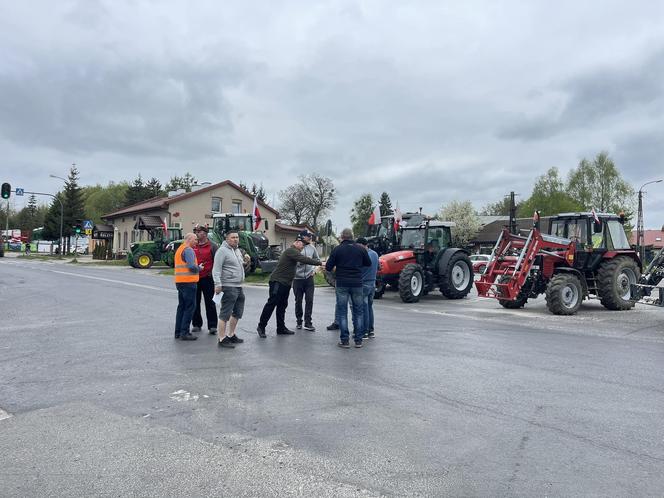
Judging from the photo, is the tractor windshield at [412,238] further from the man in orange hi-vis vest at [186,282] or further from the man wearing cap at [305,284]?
the man in orange hi-vis vest at [186,282]

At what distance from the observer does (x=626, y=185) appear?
201ft

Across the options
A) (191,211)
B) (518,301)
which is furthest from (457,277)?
(191,211)

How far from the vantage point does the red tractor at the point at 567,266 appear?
1366 centimetres

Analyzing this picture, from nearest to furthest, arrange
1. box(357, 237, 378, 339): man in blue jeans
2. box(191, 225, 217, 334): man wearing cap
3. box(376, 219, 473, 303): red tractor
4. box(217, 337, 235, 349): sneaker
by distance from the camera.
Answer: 1. box(217, 337, 235, 349): sneaker
2. box(191, 225, 217, 334): man wearing cap
3. box(357, 237, 378, 339): man in blue jeans
4. box(376, 219, 473, 303): red tractor

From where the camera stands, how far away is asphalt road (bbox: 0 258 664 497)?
12.3ft

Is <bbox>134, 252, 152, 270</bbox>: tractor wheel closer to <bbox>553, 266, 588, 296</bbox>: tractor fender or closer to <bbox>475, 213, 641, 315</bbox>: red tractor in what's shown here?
<bbox>475, 213, 641, 315</bbox>: red tractor

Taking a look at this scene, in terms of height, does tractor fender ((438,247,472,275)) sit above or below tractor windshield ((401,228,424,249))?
below

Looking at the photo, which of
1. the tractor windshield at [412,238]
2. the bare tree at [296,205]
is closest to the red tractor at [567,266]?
the tractor windshield at [412,238]

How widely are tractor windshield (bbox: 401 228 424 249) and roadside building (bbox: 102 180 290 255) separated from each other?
83.2 feet

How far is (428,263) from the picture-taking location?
56.7ft

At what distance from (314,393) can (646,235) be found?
295 ft

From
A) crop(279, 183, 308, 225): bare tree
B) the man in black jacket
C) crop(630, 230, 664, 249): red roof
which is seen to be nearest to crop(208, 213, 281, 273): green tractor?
the man in black jacket

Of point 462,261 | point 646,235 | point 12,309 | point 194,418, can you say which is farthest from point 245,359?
point 646,235

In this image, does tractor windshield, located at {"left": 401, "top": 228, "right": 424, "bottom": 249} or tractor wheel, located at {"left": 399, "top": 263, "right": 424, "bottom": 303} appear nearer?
tractor wheel, located at {"left": 399, "top": 263, "right": 424, "bottom": 303}
